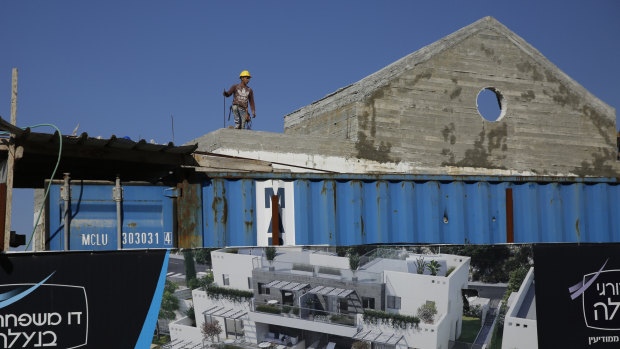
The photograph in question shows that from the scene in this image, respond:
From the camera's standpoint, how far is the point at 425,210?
1099 centimetres

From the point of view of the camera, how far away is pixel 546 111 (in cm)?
1659

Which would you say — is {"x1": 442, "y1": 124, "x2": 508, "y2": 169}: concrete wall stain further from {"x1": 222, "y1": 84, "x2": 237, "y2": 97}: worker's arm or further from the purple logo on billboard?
the purple logo on billboard

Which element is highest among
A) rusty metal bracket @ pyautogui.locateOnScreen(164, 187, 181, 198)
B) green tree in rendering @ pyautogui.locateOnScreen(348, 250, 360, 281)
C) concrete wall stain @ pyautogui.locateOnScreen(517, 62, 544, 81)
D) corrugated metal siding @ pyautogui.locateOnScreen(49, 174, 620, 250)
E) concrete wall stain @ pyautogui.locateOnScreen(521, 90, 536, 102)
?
concrete wall stain @ pyautogui.locateOnScreen(517, 62, 544, 81)

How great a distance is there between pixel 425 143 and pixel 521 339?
8686 millimetres

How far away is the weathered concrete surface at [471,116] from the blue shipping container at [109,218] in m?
4.90

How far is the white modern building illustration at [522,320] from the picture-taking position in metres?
6.75

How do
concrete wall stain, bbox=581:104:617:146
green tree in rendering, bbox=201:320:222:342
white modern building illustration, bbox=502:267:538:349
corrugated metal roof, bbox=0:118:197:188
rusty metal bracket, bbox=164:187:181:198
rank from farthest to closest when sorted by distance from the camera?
concrete wall stain, bbox=581:104:617:146
rusty metal bracket, bbox=164:187:181:198
corrugated metal roof, bbox=0:118:197:188
white modern building illustration, bbox=502:267:538:349
green tree in rendering, bbox=201:320:222:342

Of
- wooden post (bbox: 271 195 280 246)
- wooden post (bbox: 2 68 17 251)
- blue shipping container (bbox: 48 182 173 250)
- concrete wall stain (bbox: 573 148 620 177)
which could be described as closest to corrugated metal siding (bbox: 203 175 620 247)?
wooden post (bbox: 271 195 280 246)

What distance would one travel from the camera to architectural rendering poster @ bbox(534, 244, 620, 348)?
22.7ft

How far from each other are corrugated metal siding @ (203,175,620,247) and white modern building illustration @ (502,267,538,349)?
3.94 meters

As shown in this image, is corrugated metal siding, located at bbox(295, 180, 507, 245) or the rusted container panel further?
corrugated metal siding, located at bbox(295, 180, 507, 245)

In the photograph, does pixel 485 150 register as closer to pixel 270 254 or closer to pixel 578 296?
pixel 578 296

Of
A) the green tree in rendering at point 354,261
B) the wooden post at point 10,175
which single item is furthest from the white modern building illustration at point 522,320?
the wooden post at point 10,175

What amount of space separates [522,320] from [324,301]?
7.01 feet
